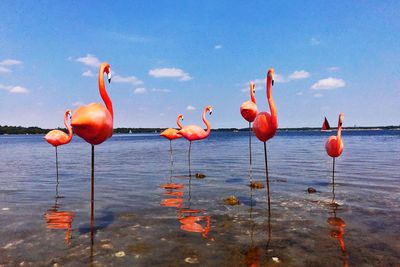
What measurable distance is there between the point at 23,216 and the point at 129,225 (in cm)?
287

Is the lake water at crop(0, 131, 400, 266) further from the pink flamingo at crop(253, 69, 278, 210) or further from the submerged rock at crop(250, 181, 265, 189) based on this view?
the pink flamingo at crop(253, 69, 278, 210)

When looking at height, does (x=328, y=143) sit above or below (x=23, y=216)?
above

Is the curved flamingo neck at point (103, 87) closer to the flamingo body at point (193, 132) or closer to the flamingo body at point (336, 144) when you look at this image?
the flamingo body at point (336, 144)

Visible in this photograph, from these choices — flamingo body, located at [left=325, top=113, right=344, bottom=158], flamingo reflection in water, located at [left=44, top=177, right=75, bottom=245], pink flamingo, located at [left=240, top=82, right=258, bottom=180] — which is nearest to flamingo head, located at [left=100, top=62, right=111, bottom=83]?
flamingo reflection in water, located at [left=44, top=177, right=75, bottom=245]

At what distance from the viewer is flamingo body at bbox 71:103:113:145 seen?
584cm

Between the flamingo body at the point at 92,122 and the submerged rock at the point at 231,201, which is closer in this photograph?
the flamingo body at the point at 92,122

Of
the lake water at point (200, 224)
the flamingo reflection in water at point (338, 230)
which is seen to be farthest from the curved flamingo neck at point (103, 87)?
the flamingo reflection in water at point (338, 230)

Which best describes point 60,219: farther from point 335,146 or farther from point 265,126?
point 335,146

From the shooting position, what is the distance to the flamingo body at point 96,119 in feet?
19.2

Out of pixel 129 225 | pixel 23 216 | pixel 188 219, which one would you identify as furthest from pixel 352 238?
pixel 23 216

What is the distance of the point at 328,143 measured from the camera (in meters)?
12.2

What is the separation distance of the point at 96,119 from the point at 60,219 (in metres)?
3.43

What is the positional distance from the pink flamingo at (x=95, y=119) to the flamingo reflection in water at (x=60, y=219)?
1.38 metres

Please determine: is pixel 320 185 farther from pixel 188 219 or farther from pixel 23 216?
pixel 23 216
